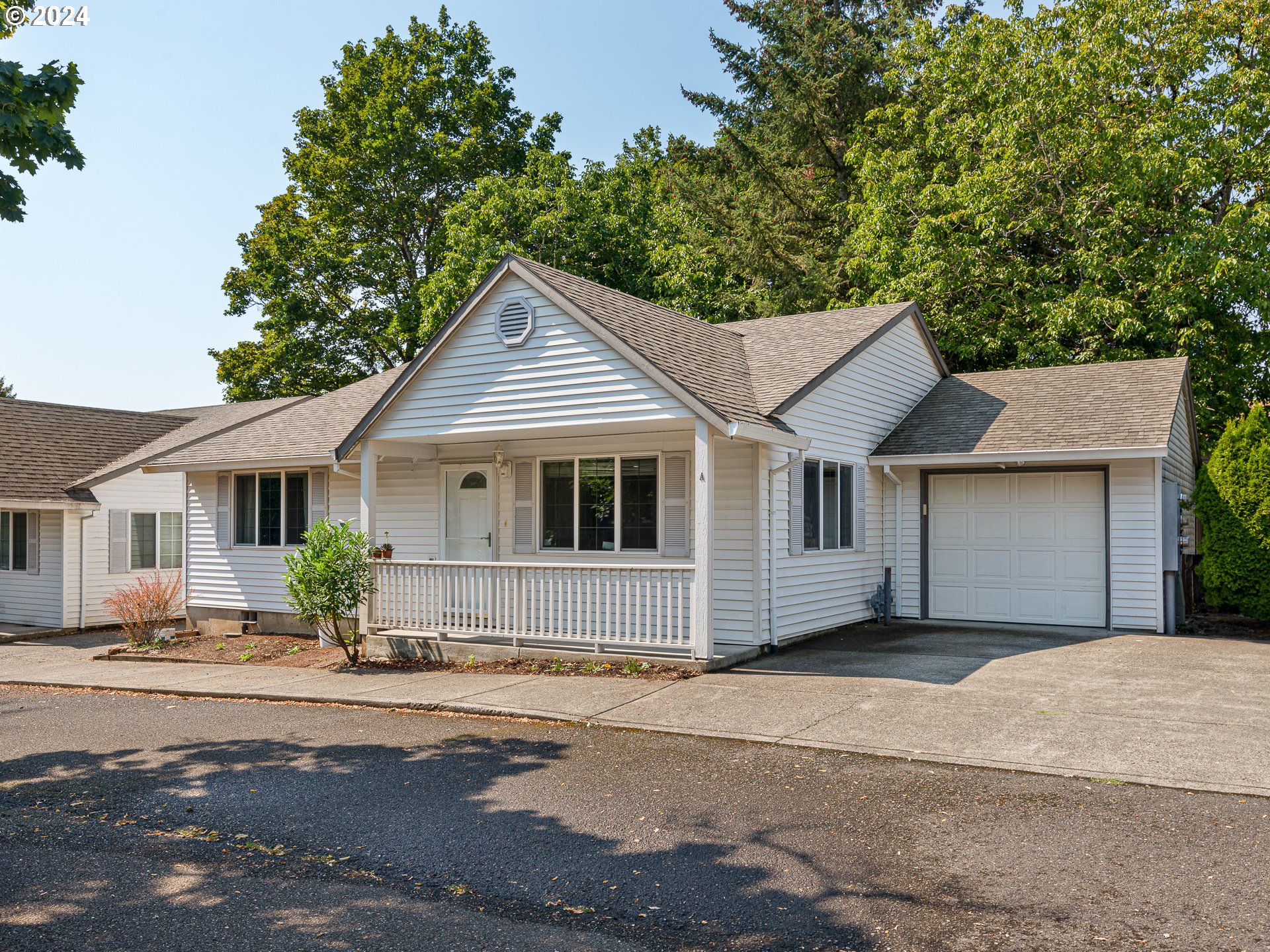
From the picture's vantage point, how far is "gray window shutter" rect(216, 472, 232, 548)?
1692cm

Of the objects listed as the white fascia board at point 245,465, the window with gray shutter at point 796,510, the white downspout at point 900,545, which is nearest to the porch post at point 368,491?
the white fascia board at point 245,465

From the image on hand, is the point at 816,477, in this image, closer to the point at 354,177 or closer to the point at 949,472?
the point at 949,472

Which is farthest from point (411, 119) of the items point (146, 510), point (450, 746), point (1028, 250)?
point (450, 746)

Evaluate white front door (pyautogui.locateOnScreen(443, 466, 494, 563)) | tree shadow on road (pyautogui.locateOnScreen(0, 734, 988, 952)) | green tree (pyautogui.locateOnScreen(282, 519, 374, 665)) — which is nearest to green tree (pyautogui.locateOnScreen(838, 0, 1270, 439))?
white front door (pyautogui.locateOnScreen(443, 466, 494, 563))

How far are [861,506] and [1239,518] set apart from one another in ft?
18.5

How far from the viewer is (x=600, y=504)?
13.5 meters

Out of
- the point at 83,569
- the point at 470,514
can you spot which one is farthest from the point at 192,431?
the point at 470,514

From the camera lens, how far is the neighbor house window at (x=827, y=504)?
13.0 meters

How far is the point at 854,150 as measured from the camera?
25.1 meters

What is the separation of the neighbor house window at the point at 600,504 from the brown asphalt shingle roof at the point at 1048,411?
14.0 feet

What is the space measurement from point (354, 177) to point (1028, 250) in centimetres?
2327

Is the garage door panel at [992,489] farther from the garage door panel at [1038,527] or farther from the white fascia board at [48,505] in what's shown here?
the white fascia board at [48,505]

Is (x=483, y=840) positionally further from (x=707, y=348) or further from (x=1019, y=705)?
(x=707, y=348)

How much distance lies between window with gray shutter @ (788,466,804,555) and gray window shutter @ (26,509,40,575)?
15.2m
